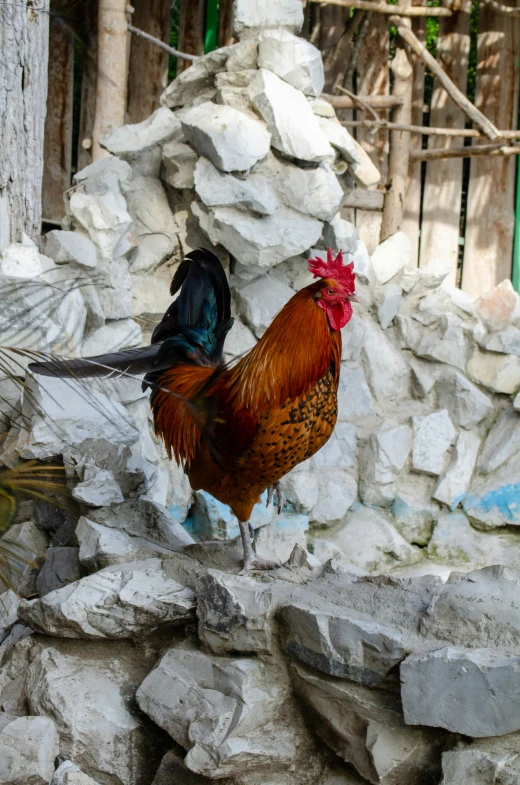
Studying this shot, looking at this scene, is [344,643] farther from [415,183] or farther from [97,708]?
[415,183]

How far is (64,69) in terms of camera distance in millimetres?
5961

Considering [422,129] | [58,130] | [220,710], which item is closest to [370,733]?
[220,710]

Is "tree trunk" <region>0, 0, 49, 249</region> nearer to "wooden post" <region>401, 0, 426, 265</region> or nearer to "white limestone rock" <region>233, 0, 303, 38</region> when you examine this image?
"white limestone rock" <region>233, 0, 303, 38</region>

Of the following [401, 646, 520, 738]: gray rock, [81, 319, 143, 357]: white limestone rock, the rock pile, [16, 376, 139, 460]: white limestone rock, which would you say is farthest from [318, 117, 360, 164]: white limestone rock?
[401, 646, 520, 738]: gray rock

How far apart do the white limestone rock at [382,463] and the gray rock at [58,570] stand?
8.70 ft

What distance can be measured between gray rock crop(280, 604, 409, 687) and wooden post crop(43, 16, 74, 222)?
456 cm

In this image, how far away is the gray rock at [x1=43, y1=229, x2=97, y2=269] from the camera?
4344 millimetres

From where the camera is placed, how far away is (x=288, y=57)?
5.14 metres

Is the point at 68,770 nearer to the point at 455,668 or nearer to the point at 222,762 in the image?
the point at 222,762

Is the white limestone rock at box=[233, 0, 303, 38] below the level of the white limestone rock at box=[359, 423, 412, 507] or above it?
above

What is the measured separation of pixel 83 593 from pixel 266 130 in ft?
10.6

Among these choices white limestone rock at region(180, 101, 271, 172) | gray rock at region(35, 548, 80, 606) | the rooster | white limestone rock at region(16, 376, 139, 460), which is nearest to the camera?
the rooster

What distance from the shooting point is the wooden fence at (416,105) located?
609cm

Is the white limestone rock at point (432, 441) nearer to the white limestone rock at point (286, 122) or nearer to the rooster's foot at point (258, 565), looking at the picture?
the white limestone rock at point (286, 122)
